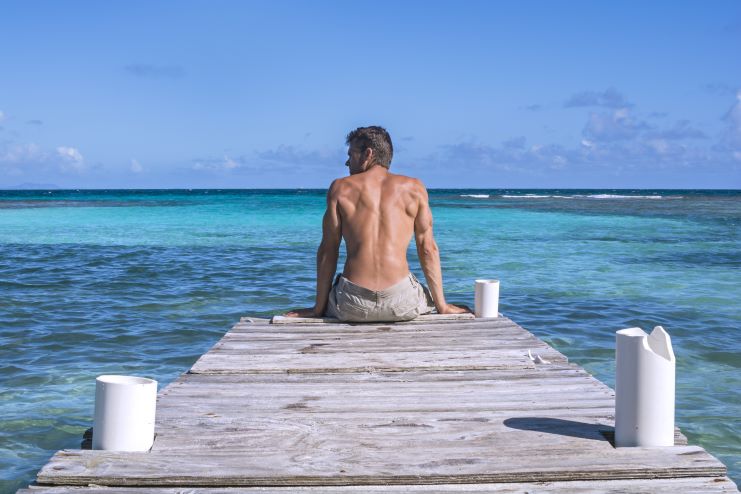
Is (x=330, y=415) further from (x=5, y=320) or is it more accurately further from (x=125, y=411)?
(x=5, y=320)

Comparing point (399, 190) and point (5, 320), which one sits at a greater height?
point (399, 190)

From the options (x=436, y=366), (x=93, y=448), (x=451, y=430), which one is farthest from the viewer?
(x=436, y=366)

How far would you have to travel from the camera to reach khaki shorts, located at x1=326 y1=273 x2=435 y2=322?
225 inches

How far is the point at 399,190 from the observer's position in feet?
18.8

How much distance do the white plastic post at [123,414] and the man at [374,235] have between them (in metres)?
2.83

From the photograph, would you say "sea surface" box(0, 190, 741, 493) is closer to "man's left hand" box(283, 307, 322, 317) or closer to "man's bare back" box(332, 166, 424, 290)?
"man's left hand" box(283, 307, 322, 317)

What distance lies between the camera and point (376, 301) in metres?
5.75

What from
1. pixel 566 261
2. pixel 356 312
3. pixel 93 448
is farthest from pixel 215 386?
pixel 566 261

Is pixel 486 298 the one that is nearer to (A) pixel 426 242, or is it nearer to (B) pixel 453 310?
(B) pixel 453 310

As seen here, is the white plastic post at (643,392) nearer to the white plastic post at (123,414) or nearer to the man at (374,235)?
the white plastic post at (123,414)

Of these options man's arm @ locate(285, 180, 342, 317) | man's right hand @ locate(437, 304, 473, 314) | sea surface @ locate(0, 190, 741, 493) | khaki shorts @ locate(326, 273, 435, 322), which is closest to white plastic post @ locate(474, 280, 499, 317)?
man's right hand @ locate(437, 304, 473, 314)

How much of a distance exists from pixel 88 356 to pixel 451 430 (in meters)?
4.81

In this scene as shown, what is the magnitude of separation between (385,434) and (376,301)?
252cm

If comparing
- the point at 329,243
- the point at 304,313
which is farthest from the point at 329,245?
the point at 304,313
